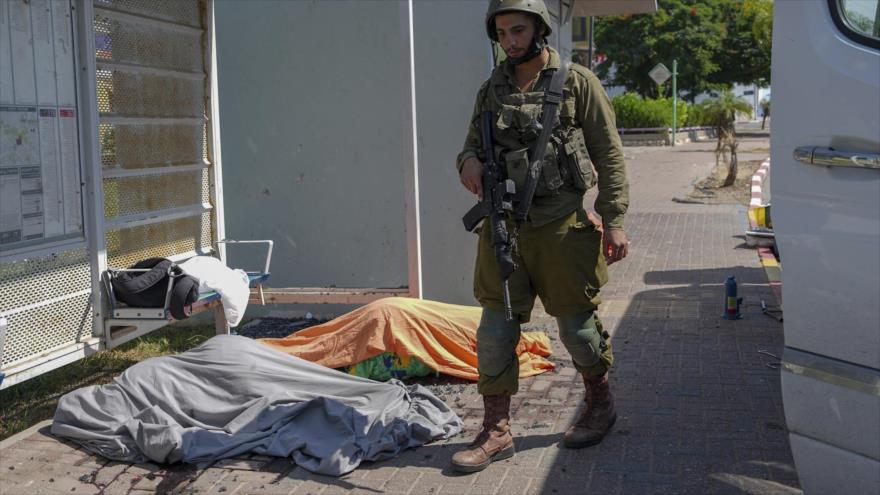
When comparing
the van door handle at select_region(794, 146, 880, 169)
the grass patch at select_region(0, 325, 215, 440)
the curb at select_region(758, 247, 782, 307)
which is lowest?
the grass patch at select_region(0, 325, 215, 440)

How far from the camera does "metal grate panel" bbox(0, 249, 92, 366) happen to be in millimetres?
4711

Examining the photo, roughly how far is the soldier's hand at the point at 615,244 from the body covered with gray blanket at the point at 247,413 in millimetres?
1228

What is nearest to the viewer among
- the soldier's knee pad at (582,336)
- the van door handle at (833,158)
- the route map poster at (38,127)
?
the van door handle at (833,158)

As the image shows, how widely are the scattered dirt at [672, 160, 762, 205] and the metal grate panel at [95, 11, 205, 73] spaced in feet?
36.5

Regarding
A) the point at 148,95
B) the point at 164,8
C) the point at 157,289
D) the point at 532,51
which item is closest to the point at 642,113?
the point at 164,8

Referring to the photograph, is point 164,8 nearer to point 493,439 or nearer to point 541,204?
point 541,204

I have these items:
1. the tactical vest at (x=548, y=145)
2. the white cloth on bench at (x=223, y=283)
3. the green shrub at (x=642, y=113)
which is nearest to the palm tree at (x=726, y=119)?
the white cloth on bench at (x=223, y=283)

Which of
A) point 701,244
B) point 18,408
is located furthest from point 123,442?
point 701,244

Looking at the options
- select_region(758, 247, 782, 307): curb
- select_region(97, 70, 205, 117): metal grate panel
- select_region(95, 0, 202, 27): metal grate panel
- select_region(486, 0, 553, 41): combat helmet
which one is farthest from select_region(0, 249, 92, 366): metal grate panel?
select_region(758, 247, 782, 307): curb

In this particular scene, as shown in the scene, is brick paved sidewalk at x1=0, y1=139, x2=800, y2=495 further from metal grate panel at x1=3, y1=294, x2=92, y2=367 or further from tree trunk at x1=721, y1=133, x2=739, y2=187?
tree trunk at x1=721, y1=133, x2=739, y2=187

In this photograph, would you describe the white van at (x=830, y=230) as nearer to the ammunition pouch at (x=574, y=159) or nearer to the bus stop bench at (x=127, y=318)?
the ammunition pouch at (x=574, y=159)

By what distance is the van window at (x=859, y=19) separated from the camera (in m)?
2.78

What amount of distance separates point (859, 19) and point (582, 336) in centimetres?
190

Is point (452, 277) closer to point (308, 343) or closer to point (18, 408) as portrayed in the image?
point (308, 343)
